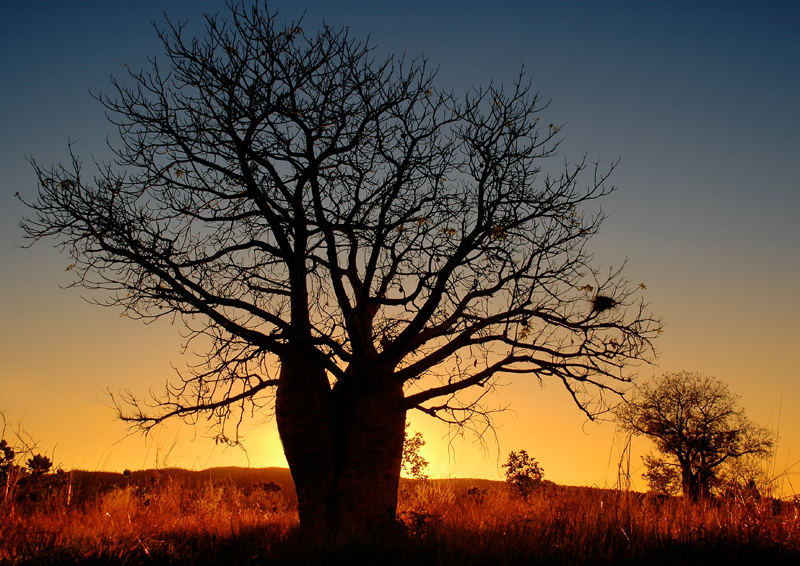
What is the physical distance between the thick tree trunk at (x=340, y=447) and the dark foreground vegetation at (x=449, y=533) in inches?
20.3

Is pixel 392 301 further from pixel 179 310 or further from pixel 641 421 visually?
pixel 641 421

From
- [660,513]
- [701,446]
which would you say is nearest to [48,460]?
[660,513]

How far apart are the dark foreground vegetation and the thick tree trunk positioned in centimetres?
52

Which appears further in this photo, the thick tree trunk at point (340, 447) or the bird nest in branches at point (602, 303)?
the bird nest in branches at point (602, 303)

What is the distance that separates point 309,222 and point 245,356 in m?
2.27

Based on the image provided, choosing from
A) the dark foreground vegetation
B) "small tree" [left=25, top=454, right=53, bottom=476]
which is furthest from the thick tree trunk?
"small tree" [left=25, top=454, right=53, bottom=476]

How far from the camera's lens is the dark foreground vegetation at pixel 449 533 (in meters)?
6.09

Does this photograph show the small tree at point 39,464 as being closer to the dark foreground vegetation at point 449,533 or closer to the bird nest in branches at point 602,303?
the dark foreground vegetation at point 449,533

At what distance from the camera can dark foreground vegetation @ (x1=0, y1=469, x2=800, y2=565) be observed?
6090 millimetres

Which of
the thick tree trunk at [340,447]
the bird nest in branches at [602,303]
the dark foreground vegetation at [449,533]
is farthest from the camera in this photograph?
the bird nest in branches at [602,303]

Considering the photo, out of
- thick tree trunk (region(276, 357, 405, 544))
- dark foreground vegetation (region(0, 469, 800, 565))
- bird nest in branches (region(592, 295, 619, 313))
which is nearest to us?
dark foreground vegetation (region(0, 469, 800, 565))

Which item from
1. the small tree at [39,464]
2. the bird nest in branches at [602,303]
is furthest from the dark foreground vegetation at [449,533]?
the bird nest in branches at [602,303]

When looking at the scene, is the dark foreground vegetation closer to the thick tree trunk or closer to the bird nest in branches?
the thick tree trunk

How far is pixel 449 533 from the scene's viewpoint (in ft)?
24.0
